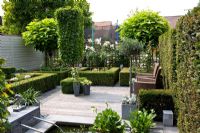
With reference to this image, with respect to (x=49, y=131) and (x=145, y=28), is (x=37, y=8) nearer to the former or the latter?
(x=145, y=28)

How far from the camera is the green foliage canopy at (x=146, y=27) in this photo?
9.80m

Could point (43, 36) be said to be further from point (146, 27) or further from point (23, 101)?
point (23, 101)

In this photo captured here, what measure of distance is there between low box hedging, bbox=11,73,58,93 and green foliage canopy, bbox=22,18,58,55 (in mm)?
2473

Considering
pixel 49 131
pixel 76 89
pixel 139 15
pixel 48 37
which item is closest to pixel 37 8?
pixel 48 37

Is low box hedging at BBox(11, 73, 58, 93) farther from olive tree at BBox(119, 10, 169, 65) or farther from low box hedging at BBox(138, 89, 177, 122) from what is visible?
olive tree at BBox(119, 10, 169, 65)

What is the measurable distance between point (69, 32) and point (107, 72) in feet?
7.31

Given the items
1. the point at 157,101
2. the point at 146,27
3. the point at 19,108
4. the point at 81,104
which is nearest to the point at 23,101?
the point at 19,108

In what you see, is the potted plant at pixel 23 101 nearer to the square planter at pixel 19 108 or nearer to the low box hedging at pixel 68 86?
the square planter at pixel 19 108

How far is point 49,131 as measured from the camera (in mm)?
4398

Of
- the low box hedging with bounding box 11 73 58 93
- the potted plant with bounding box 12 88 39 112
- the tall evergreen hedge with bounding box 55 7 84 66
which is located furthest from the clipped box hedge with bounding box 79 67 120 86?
the potted plant with bounding box 12 88 39 112

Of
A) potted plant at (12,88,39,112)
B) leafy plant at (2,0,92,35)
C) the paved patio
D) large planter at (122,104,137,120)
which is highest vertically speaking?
leafy plant at (2,0,92,35)

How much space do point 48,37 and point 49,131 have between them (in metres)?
6.96

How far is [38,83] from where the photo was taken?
728 cm

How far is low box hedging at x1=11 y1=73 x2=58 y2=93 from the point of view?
20.4 ft
